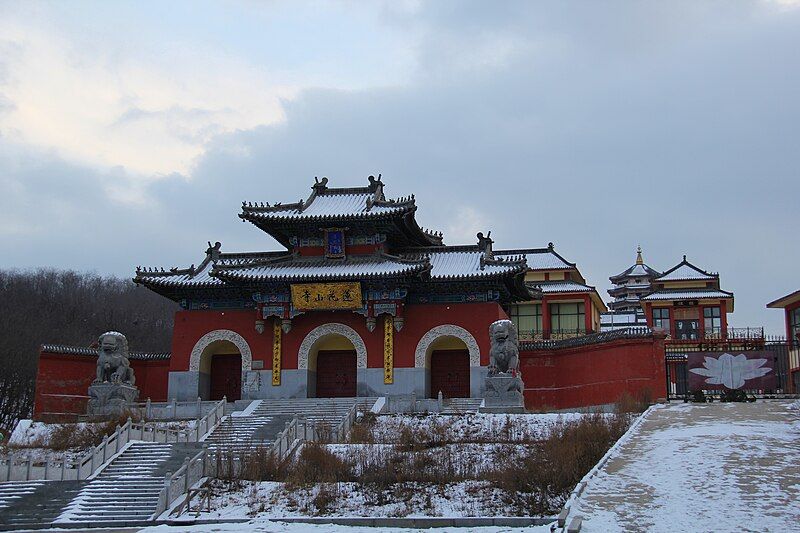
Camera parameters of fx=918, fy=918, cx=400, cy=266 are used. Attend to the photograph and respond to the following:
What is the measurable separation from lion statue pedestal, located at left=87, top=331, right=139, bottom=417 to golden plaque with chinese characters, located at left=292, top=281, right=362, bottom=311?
6025 mm

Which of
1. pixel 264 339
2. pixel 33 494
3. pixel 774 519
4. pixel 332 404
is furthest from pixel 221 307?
pixel 774 519

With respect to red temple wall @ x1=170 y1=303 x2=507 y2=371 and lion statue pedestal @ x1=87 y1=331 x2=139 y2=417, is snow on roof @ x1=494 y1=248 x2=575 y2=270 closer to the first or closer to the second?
red temple wall @ x1=170 y1=303 x2=507 y2=371

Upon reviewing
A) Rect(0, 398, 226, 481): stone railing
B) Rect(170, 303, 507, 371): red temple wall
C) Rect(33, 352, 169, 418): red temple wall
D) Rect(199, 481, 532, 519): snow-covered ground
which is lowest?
Rect(199, 481, 532, 519): snow-covered ground

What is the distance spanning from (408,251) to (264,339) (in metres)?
6.35

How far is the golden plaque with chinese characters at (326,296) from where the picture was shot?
1232 inches

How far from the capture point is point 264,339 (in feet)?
108

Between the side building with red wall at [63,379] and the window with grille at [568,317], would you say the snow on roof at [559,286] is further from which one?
the side building with red wall at [63,379]

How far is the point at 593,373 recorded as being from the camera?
102 feet

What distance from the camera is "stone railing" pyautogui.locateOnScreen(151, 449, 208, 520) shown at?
1686 centimetres

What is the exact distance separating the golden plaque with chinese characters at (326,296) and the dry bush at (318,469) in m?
12.9

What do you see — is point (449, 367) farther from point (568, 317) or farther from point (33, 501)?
point (33, 501)

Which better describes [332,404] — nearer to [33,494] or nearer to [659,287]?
[33,494]

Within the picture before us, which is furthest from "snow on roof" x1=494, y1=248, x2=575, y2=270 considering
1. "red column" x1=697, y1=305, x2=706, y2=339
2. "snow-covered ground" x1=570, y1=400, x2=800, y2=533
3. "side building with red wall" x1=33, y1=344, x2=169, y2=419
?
"snow-covered ground" x1=570, y1=400, x2=800, y2=533

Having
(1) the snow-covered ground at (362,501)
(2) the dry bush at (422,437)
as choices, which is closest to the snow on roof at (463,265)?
(2) the dry bush at (422,437)
